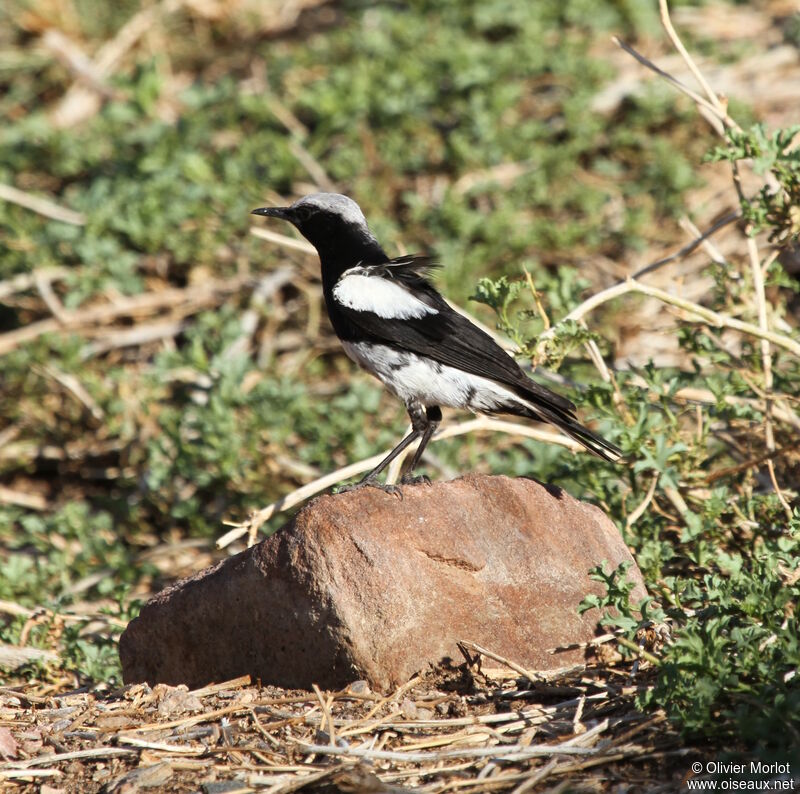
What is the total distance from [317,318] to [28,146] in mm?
2921

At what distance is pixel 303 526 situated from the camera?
12.2 feet

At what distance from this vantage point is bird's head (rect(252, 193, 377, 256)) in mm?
5477

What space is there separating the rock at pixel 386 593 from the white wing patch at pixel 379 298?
3.44ft

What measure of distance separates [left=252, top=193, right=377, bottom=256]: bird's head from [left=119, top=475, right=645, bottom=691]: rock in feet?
6.08

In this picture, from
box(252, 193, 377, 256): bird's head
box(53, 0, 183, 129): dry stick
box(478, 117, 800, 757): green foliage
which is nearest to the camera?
box(478, 117, 800, 757): green foliage

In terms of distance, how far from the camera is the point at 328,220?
5.54 m

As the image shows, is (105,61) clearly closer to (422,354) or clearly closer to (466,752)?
(422,354)

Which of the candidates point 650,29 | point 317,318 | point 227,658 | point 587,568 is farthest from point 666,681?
point 650,29

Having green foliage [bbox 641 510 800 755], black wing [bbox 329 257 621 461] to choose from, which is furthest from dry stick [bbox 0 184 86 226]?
green foliage [bbox 641 510 800 755]

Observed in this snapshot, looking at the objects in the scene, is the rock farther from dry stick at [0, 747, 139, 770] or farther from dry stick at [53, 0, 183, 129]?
dry stick at [53, 0, 183, 129]

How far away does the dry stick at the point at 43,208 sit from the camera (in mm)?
7410

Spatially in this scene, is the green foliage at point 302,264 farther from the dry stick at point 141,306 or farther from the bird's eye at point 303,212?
the bird's eye at point 303,212

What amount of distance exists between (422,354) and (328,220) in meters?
1.14

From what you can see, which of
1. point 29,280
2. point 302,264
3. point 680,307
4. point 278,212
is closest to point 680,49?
point 680,307
